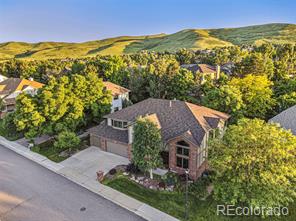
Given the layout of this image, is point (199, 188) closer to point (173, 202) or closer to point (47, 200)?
point (173, 202)

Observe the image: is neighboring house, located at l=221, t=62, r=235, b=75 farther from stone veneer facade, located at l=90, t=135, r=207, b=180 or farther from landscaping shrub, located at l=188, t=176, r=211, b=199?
landscaping shrub, located at l=188, t=176, r=211, b=199

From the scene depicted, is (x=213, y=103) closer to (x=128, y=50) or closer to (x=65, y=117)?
(x=65, y=117)

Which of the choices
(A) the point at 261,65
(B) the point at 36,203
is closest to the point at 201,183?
(B) the point at 36,203

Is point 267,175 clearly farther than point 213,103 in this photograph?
No

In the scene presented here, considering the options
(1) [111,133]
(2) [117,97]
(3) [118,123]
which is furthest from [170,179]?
(2) [117,97]

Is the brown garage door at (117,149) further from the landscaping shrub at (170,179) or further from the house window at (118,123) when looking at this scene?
the landscaping shrub at (170,179)

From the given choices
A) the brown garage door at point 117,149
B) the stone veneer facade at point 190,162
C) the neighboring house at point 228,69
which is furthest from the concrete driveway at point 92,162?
the neighboring house at point 228,69
